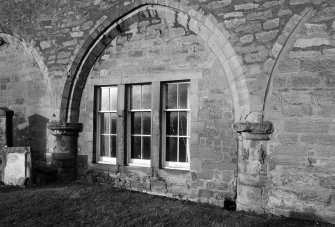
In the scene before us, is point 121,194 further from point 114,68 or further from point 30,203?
point 114,68

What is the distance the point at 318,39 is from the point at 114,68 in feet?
14.2

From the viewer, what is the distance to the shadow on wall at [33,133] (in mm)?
8469

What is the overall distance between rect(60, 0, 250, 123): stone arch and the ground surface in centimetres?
178

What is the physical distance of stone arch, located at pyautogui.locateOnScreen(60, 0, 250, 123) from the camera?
582cm

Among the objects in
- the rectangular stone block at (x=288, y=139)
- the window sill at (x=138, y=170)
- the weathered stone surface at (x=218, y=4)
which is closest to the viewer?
the rectangular stone block at (x=288, y=139)

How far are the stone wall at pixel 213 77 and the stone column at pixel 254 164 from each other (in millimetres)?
17

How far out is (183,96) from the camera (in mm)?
6770

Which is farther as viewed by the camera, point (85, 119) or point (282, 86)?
point (85, 119)

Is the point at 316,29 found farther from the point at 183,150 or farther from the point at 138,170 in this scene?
the point at 138,170

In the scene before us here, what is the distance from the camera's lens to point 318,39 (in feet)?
17.3

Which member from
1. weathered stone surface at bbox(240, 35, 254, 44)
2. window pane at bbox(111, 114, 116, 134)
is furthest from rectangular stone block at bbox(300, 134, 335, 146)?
window pane at bbox(111, 114, 116, 134)

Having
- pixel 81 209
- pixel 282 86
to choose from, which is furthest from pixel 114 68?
pixel 282 86

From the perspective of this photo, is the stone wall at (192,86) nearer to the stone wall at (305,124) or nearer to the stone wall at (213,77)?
the stone wall at (213,77)

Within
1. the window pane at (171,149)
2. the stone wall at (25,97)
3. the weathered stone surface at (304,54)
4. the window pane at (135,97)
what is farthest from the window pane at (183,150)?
the stone wall at (25,97)
